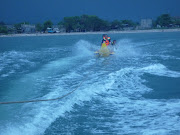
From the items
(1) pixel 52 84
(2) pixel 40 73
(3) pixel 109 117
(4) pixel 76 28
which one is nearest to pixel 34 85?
(1) pixel 52 84

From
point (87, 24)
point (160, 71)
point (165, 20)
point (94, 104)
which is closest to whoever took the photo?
point (94, 104)

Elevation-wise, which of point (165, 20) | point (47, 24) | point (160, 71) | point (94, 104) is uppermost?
point (165, 20)

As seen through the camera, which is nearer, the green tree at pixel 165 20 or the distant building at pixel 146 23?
the green tree at pixel 165 20

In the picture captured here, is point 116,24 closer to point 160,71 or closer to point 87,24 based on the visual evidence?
point 87,24

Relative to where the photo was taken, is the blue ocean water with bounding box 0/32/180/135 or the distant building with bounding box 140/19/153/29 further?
the distant building with bounding box 140/19/153/29

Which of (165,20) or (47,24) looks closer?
(47,24)

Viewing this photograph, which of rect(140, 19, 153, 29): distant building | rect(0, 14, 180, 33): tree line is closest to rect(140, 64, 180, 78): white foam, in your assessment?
rect(0, 14, 180, 33): tree line

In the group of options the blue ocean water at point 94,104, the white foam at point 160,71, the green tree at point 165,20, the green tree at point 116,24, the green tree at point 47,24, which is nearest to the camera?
the blue ocean water at point 94,104

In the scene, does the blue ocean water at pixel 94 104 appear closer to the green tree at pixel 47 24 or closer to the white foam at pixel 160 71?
the white foam at pixel 160 71

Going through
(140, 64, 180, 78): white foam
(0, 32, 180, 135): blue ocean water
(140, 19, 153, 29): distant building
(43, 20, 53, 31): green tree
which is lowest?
(0, 32, 180, 135): blue ocean water

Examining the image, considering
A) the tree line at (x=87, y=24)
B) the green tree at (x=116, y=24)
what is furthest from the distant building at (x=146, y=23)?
the green tree at (x=116, y=24)

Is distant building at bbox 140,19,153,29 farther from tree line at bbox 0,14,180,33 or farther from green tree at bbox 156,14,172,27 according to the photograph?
green tree at bbox 156,14,172,27

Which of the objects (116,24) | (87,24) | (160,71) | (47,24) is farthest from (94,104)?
(116,24)

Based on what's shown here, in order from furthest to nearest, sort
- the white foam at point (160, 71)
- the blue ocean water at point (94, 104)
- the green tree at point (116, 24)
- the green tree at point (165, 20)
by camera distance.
A: the green tree at point (116, 24) → the green tree at point (165, 20) → the white foam at point (160, 71) → the blue ocean water at point (94, 104)
